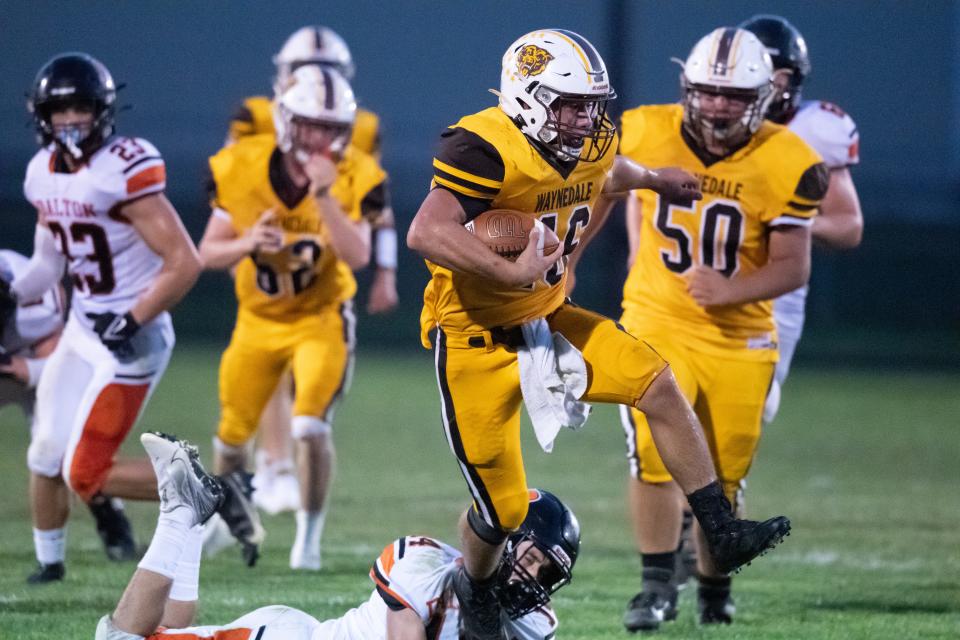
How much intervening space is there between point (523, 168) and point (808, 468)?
5.06m

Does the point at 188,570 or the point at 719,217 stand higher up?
the point at 719,217

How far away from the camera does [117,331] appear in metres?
5.14

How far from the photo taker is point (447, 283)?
3.97 m

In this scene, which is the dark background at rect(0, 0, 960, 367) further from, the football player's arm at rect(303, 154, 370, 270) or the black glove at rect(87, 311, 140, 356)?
the black glove at rect(87, 311, 140, 356)

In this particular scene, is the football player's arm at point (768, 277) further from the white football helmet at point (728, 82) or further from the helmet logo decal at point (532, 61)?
the helmet logo decal at point (532, 61)

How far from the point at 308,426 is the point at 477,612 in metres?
2.39

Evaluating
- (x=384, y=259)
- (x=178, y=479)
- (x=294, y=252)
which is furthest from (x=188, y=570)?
(x=384, y=259)

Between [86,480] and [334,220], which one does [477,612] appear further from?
[334,220]

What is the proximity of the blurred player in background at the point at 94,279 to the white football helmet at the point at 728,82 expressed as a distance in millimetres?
1792

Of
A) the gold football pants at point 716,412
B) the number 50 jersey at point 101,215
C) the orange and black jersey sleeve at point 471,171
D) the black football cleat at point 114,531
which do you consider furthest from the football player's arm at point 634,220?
the black football cleat at point 114,531

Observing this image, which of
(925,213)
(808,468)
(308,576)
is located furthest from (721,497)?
(925,213)

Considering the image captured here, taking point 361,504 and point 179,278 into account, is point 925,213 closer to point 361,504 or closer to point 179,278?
point 361,504

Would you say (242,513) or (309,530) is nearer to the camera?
(242,513)

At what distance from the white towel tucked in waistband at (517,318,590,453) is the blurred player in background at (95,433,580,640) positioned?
0.22m
